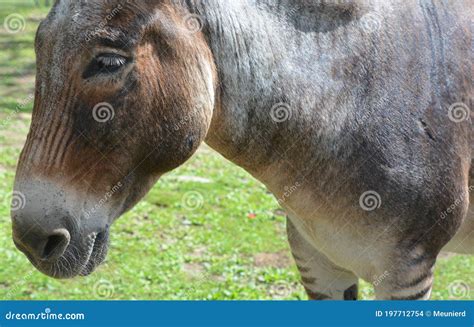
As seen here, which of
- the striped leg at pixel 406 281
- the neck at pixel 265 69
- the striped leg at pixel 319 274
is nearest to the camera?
the neck at pixel 265 69

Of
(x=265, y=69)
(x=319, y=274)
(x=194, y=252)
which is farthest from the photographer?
(x=194, y=252)

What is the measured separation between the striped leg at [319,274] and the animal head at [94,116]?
51.6 inches

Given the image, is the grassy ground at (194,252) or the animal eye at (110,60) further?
the grassy ground at (194,252)

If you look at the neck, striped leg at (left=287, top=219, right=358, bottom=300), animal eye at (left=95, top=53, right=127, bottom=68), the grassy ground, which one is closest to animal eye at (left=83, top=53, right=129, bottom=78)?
animal eye at (left=95, top=53, right=127, bottom=68)

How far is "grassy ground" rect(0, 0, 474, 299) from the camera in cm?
692

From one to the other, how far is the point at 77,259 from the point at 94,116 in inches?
22.5

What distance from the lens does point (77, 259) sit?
2797mm

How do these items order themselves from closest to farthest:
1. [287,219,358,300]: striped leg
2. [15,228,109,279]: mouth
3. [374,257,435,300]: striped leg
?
[15,228,109,279]: mouth < [374,257,435,300]: striped leg < [287,219,358,300]: striped leg

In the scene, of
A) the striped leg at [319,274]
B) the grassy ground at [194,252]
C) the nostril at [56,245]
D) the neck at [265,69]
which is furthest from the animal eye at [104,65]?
the grassy ground at [194,252]

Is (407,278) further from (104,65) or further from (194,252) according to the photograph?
(194,252)

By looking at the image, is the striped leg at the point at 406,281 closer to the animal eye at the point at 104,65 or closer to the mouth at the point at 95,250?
the mouth at the point at 95,250

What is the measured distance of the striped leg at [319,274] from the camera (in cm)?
389

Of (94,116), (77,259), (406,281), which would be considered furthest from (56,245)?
(406,281)

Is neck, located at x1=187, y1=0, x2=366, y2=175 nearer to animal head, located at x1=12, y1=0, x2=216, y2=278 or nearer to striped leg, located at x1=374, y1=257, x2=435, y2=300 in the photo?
animal head, located at x1=12, y1=0, x2=216, y2=278
